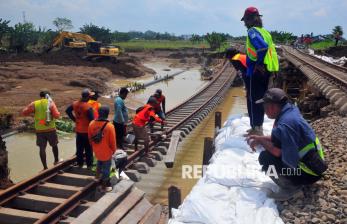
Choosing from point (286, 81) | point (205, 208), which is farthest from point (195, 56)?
point (205, 208)

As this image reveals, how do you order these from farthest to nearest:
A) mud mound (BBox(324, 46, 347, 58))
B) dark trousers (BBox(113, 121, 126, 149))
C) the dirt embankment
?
mud mound (BBox(324, 46, 347, 58)), the dirt embankment, dark trousers (BBox(113, 121, 126, 149))

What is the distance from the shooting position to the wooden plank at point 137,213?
453 cm

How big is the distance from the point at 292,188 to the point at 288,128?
2.30 ft

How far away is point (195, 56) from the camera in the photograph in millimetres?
56250

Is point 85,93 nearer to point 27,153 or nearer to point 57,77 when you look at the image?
point 27,153

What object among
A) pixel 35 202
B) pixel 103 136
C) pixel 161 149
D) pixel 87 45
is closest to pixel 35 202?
pixel 35 202

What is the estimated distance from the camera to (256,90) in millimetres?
5336

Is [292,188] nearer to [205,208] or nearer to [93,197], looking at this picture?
[205,208]

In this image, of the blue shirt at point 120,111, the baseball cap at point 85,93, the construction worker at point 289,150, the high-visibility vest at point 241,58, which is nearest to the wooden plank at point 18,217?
the baseball cap at point 85,93

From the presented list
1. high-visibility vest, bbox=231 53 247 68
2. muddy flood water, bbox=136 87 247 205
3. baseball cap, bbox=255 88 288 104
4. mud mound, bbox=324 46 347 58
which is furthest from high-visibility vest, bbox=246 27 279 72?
mud mound, bbox=324 46 347 58

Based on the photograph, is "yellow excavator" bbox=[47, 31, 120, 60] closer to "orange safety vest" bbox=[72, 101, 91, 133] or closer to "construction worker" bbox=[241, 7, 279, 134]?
"orange safety vest" bbox=[72, 101, 91, 133]

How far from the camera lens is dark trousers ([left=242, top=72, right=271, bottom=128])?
5.26m

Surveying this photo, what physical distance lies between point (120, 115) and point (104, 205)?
119 inches

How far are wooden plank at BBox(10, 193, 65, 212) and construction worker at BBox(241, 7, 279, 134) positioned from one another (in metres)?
3.27
